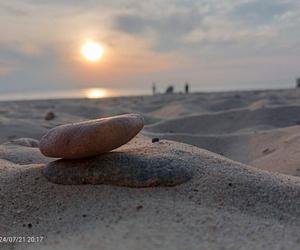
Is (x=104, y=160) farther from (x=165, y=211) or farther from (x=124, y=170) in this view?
(x=165, y=211)

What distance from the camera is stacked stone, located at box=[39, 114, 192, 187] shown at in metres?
2.18

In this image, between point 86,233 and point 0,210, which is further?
point 0,210

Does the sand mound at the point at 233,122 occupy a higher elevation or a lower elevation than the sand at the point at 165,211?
lower

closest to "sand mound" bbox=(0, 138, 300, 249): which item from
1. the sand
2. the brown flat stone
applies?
the sand

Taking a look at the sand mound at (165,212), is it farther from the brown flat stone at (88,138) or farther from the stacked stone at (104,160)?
the brown flat stone at (88,138)

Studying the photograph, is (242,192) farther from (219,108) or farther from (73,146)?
(219,108)

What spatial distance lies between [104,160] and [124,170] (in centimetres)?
Result: 15

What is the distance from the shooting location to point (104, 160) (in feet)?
7.55

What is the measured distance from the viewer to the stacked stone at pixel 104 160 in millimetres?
2176

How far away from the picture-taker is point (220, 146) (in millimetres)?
4676

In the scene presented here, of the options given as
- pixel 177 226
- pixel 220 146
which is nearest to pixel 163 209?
pixel 177 226

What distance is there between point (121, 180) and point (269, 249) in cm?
81

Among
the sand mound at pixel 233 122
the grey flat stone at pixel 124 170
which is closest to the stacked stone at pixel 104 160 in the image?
the grey flat stone at pixel 124 170

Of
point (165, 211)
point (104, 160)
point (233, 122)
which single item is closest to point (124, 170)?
point (104, 160)
